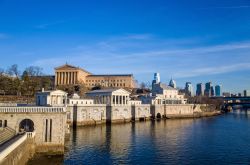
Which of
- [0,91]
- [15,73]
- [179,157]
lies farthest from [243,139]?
[15,73]

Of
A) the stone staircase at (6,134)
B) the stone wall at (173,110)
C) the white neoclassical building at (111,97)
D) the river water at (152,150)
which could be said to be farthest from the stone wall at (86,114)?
the stone staircase at (6,134)

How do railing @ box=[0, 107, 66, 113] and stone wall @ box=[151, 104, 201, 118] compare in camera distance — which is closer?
railing @ box=[0, 107, 66, 113]

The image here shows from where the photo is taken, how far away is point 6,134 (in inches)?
1420

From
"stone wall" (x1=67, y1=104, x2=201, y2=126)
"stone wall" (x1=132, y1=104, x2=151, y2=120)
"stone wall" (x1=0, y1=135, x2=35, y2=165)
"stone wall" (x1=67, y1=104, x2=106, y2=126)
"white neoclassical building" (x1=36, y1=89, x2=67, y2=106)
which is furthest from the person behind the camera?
"stone wall" (x1=132, y1=104, x2=151, y2=120)

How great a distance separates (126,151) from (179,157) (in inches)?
361

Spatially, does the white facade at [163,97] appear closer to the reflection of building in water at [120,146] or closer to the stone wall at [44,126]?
the reflection of building in water at [120,146]

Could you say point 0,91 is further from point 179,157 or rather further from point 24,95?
point 179,157

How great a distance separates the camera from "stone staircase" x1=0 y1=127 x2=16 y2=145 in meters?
32.7

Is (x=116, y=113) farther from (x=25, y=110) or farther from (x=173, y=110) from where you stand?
(x=25, y=110)

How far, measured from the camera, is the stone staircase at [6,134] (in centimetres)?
3274

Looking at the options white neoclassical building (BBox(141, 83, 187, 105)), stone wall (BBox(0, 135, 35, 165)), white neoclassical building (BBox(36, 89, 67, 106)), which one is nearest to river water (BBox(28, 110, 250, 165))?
stone wall (BBox(0, 135, 35, 165))

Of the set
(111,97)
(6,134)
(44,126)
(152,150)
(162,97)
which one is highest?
(162,97)

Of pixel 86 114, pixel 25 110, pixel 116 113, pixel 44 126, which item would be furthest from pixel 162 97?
pixel 25 110

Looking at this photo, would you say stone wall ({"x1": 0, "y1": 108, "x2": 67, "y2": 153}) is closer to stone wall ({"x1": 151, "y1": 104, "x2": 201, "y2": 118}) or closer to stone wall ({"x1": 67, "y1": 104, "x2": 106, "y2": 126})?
stone wall ({"x1": 67, "y1": 104, "x2": 106, "y2": 126})
